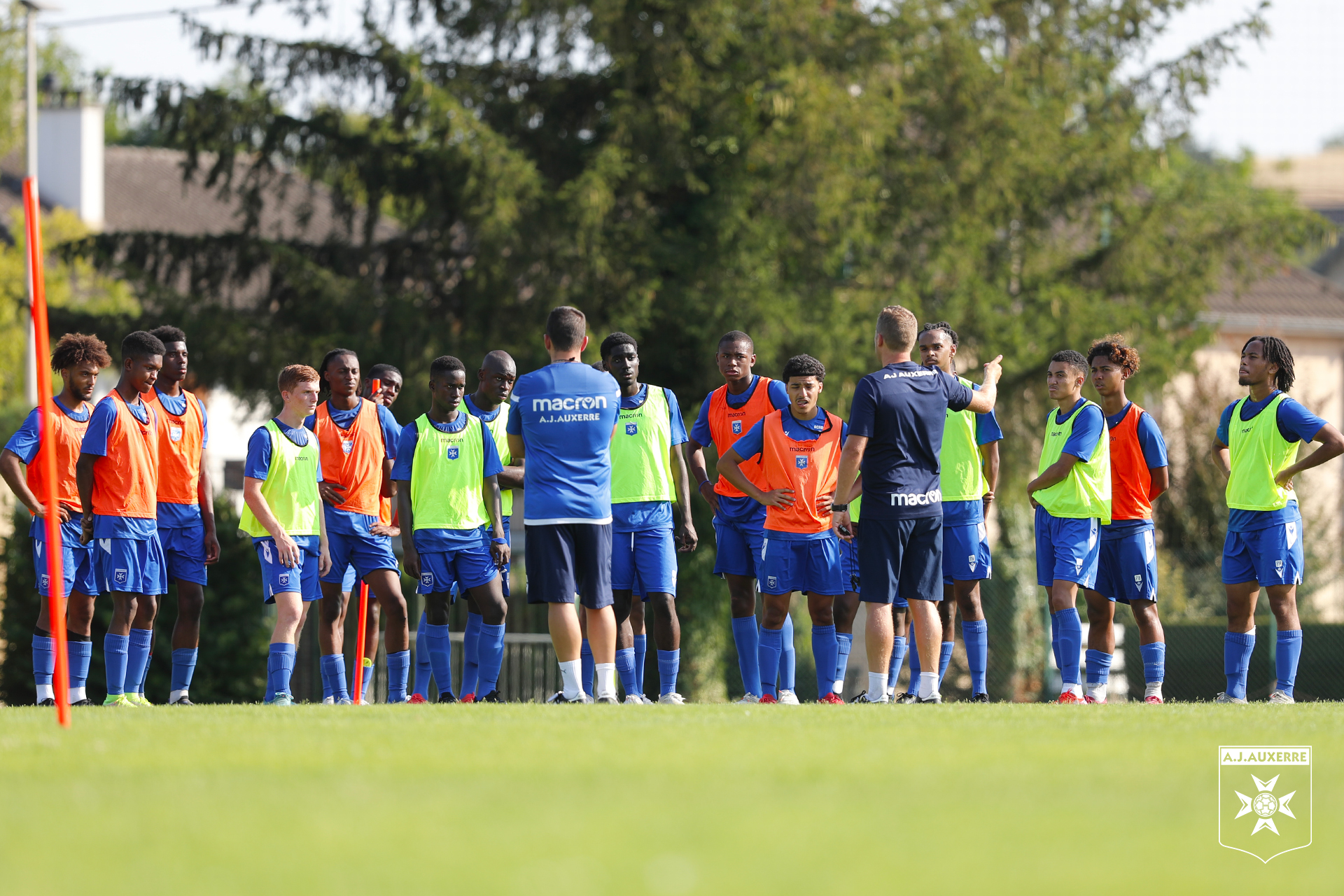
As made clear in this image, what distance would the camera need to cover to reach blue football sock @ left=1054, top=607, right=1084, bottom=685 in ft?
35.0

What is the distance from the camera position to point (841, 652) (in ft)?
36.1

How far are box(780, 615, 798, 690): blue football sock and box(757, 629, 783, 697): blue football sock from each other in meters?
0.23

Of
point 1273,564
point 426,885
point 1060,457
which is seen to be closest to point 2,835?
point 426,885

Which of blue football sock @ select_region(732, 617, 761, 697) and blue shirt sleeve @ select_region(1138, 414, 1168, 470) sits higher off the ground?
blue shirt sleeve @ select_region(1138, 414, 1168, 470)

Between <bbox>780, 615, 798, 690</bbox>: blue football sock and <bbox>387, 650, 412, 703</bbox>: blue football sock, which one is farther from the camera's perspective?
<bbox>780, 615, 798, 690</bbox>: blue football sock

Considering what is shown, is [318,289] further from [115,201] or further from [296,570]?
[115,201]

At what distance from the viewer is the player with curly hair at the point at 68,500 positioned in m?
10.2

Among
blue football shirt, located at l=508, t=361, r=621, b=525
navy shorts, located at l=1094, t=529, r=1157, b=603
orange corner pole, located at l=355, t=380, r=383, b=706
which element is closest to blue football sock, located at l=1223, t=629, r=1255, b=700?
navy shorts, located at l=1094, t=529, r=1157, b=603

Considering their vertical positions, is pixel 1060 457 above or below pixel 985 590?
above

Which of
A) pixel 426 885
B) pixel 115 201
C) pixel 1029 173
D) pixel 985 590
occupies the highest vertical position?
pixel 115 201

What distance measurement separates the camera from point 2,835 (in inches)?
179

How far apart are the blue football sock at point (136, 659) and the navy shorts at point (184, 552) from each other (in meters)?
0.44

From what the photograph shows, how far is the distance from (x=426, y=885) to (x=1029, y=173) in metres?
18.8

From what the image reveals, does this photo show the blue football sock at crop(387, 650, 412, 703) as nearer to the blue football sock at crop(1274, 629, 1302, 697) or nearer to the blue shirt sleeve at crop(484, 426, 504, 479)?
the blue shirt sleeve at crop(484, 426, 504, 479)
